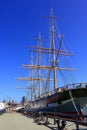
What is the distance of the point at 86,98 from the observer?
3512 cm

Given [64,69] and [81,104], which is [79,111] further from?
[64,69]

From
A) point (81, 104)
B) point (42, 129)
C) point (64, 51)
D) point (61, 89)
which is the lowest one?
point (42, 129)

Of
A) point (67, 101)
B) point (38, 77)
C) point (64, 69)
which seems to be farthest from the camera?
point (38, 77)

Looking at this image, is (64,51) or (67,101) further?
(64,51)

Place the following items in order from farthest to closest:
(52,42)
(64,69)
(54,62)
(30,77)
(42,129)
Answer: (30,77), (64,69), (52,42), (54,62), (42,129)

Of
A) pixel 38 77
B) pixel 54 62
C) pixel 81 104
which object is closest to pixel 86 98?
pixel 81 104

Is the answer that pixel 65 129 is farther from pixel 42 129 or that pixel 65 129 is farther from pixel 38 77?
pixel 38 77

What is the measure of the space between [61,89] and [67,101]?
359 centimetres

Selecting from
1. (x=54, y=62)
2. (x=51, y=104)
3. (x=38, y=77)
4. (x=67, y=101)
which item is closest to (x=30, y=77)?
(x=38, y=77)

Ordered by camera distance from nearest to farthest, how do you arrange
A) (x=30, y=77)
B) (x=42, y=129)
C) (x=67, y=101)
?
(x=42, y=129)
(x=67, y=101)
(x=30, y=77)

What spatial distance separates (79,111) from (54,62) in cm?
2122

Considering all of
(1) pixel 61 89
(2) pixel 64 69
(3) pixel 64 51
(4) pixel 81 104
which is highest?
(3) pixel 64 51

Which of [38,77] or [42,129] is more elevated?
[38,77]

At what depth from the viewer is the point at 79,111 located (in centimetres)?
3416
